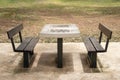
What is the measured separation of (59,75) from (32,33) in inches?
238

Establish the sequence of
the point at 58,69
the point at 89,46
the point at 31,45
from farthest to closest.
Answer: the point at 31,45
the point at 89,46
the point at 58,69

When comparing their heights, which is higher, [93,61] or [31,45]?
[31,45]

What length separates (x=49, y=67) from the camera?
6395 mm

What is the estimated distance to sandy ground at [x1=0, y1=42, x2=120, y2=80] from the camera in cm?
575

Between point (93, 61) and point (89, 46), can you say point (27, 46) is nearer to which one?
point (89, 46)

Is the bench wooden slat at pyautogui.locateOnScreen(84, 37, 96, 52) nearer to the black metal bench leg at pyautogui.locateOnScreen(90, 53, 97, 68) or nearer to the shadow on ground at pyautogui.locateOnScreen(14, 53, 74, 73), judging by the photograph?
the black metal bench leg at pyautogui.locateOnScreen(90, 53, 97, 68)

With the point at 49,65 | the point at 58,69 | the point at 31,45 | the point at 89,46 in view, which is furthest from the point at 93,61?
the point at 31,45

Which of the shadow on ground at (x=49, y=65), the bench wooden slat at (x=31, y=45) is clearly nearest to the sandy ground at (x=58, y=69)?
the shadow on ground at (x=49, y=65)

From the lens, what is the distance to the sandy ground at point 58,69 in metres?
5.75

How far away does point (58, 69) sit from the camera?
6.26 meters

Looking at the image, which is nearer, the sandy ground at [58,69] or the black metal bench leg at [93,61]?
the sandy ground at [58,69]

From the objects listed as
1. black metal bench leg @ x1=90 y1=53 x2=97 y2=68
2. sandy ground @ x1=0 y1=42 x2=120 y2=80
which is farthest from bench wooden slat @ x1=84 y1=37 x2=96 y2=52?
sandy ground @ x1=0 y1=42 x2=120 y2=80

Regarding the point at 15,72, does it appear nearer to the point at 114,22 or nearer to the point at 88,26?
the point at 88,26

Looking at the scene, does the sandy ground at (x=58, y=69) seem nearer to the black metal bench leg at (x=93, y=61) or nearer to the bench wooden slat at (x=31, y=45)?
the black metal bench leg at (x=93, y=61)
